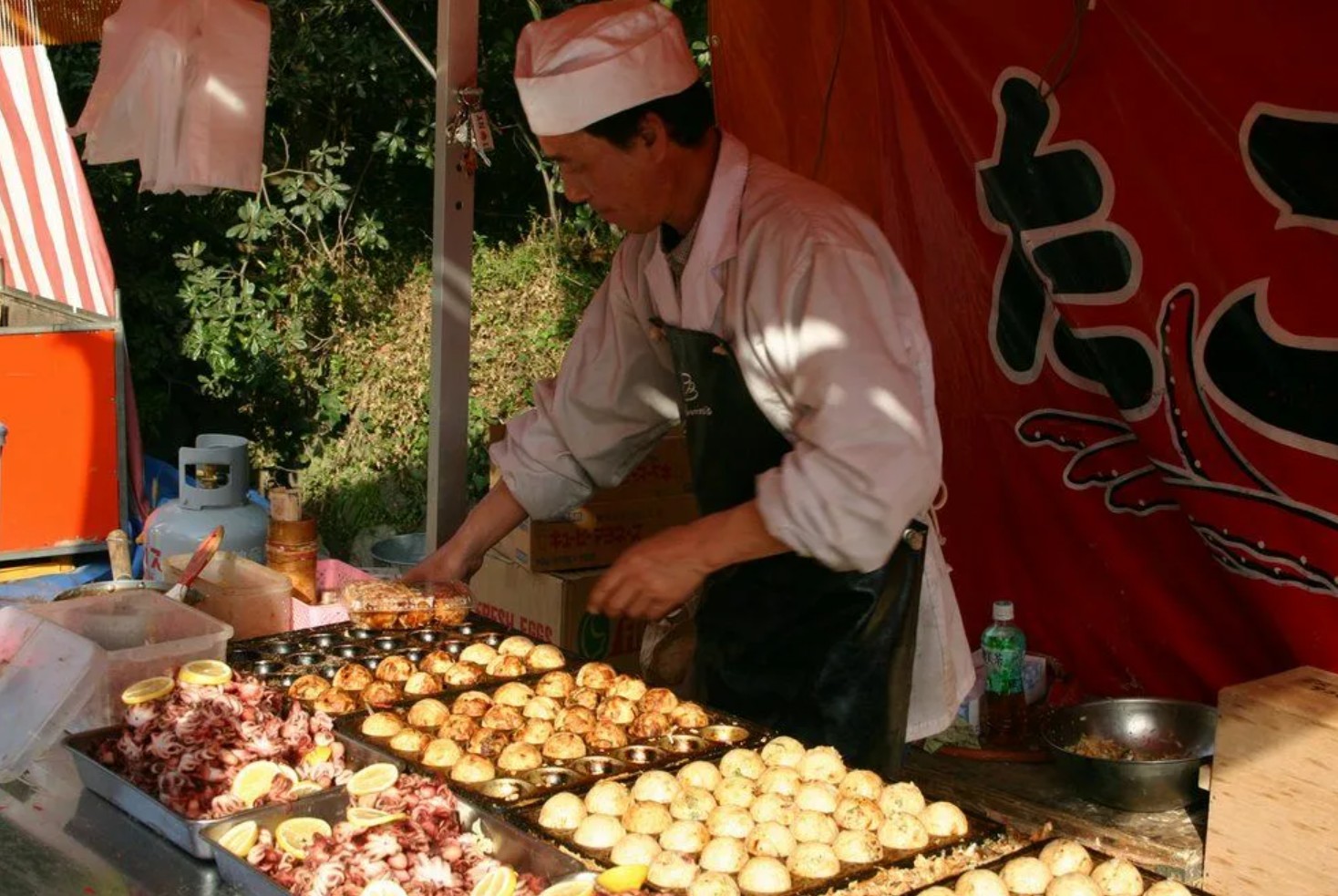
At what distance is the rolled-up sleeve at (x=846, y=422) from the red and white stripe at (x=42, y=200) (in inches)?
197

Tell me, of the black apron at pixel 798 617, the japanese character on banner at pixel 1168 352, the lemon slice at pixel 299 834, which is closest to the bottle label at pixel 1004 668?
the japanese character on banner at pixel 1168 352

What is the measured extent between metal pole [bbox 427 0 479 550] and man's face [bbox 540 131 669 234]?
960 mm

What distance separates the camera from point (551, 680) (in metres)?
2.71

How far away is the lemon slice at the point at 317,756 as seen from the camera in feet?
7.39

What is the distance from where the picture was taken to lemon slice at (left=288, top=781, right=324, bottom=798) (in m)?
2.14

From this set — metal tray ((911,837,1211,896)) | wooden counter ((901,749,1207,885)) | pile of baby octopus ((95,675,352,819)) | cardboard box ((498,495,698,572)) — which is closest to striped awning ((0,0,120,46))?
cardboard box ((498,495,698,572))

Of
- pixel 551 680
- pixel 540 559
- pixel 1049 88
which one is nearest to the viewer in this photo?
pixel 551 680

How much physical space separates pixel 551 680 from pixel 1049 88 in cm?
208

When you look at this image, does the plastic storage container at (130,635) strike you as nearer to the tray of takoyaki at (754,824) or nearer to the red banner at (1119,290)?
the tray of takoyaki at (754,824)

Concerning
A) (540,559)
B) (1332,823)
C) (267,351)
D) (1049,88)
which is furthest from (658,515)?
(267,351)

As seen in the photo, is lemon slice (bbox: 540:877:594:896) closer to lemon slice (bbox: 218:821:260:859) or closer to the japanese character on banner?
lemon slice (bbox: 218:821:260:859)

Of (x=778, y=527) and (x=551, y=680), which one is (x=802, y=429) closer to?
(x=778, y=527)

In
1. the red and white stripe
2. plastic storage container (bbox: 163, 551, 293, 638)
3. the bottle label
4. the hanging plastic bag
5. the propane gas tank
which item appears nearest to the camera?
plastic storage container (bbox: 163, 551, 293, 638)

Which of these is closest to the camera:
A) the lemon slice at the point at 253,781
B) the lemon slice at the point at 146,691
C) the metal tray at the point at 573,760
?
the lemon slice at the point at 253,781
